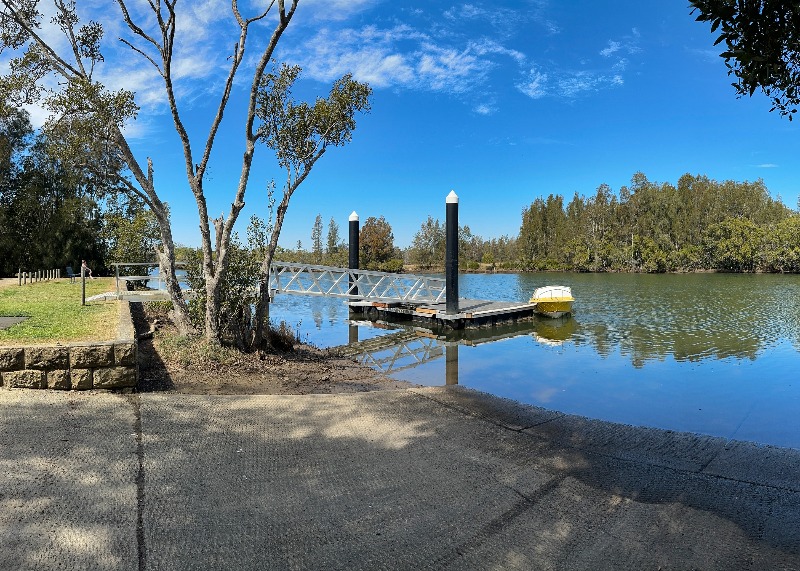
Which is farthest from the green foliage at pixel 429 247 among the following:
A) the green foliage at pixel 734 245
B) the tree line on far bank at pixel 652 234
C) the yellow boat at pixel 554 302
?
the yellow boat at pixel 554 302

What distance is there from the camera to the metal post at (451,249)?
18484 millimetres

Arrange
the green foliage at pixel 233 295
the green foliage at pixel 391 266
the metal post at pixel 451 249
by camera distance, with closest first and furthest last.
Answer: the green foliage at pixel 233 295 < the metal post at pixel 451 249 < the green foliage at pixel 391 266

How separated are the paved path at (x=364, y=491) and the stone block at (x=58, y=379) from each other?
0.58 feet

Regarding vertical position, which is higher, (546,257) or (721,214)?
(721,214)

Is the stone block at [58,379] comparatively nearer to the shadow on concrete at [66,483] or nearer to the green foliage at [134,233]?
the shadow on concrete at [66,483]

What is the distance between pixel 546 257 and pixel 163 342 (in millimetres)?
77473

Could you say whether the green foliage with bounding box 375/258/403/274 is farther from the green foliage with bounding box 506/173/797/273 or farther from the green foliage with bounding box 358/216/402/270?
the green foliage with bounding box 506/173/797/273

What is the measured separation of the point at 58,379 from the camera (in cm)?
557

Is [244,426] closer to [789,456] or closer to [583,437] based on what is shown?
[583,437]

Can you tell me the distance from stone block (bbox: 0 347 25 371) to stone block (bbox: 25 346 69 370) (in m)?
0.05

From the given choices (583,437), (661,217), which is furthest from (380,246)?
(583,437)

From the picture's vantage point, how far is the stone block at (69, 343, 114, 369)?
5594 millimetres

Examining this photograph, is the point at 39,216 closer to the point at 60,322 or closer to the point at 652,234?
the point at 60,322

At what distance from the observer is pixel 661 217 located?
230ft
